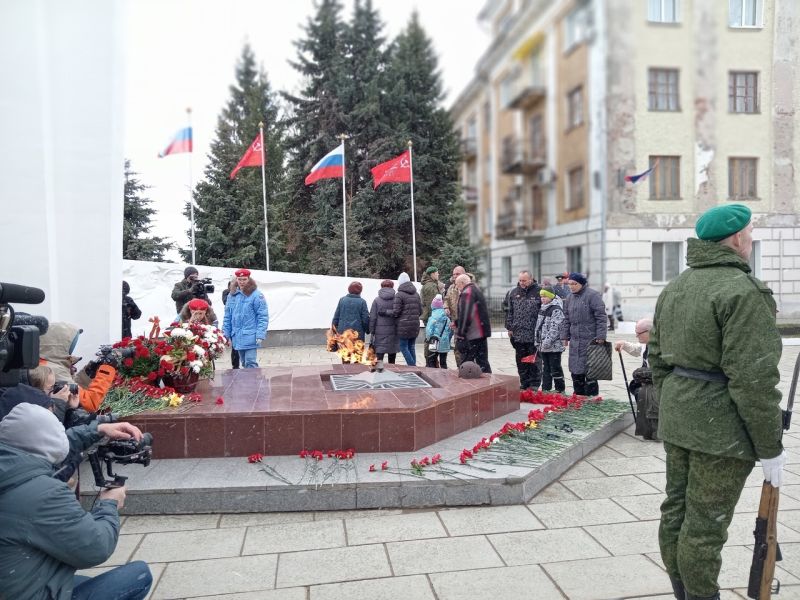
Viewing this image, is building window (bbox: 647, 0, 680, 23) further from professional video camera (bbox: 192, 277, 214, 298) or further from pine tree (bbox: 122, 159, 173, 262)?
pine tree (bbox: 122, 159, 173, 262)

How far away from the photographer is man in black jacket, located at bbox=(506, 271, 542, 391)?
26.2 ft

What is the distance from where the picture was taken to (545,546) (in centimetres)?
353

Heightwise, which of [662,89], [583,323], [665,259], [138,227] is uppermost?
[662,89]

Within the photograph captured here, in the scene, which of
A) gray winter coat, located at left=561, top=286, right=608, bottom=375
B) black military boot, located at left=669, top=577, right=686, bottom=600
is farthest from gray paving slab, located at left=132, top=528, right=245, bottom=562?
gray winter coat, located at left=561, top=286, right=608, bottom=375

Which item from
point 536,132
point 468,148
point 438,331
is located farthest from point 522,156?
point 468,148

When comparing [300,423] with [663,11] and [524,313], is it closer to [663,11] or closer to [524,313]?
[524,313]

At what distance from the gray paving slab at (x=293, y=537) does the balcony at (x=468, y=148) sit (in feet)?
58.1

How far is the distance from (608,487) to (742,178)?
13364 mm

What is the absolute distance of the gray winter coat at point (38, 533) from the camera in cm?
187

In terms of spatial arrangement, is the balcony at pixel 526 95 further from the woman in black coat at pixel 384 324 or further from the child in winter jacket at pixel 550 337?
the child in winter jacket at pixel 550 337

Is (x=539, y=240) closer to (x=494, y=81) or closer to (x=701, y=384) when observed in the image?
(x=494, y=81)

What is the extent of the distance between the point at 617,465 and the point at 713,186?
1324cm

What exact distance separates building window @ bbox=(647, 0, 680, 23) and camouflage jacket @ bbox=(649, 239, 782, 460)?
12.3 metres

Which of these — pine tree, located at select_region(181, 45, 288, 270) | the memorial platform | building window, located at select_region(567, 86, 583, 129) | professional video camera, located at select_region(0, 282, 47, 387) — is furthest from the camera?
pine tree, located at select_region(181, 45, 288, 270)
